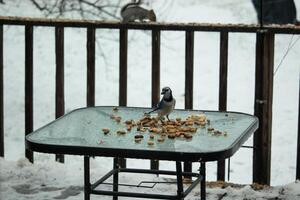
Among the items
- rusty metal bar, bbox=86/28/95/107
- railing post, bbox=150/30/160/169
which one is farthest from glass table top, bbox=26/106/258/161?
rusty metal bar, bbox=86/28/95/107

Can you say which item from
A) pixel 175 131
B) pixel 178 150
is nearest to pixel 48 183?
pixel 175 131

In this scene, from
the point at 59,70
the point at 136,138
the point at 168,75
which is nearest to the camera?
the point at 136,138

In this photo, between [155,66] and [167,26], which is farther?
[155,66]

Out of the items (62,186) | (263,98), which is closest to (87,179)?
(62,186)

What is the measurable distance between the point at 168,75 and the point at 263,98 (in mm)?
7605

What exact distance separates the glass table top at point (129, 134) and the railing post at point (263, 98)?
1.06 meters

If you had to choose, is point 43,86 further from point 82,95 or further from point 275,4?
point 275,4

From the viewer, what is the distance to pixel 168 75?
1262 centimetres

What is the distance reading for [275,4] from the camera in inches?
607

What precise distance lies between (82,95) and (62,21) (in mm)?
6147

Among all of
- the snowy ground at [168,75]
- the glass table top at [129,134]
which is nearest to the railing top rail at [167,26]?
the glass table top at [129,134]

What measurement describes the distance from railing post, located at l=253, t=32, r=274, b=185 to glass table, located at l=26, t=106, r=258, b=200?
3.54ft

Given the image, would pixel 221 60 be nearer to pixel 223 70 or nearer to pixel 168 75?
pixel 223 70

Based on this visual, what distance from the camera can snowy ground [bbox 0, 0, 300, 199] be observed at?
28.5 ft
